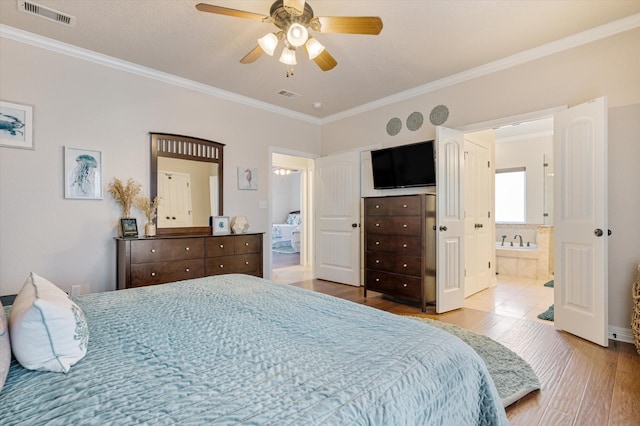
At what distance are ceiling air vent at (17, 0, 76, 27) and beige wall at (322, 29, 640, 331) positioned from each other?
160 inches

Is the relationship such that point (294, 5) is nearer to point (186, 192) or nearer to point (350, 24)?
point (350, 24)

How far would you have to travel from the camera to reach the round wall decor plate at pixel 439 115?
3922 mm

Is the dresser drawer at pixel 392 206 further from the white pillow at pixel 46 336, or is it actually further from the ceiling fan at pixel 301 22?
the white pillow at pixel 46 336

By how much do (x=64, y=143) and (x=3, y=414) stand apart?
3185 mm

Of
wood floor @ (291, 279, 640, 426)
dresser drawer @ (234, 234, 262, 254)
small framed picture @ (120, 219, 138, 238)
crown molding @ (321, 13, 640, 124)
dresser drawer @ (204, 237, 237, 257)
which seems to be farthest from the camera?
dresser drawer @ (234, 234, 262, 254)

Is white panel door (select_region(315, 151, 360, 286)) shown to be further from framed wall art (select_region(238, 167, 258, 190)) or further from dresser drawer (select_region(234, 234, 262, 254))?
dresser drawer (select_region(234, 234, 262, 254))

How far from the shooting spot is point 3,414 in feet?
2.29

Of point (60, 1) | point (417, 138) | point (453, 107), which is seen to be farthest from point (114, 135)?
point (453, 107)

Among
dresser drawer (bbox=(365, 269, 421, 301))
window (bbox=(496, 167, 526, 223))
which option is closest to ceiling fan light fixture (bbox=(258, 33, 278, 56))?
dresser drawer (bbox=(365, 269, 421, 301))

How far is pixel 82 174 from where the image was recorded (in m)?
3.17

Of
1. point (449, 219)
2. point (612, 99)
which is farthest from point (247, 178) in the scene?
point (612, 99)

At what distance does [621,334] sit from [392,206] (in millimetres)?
2358

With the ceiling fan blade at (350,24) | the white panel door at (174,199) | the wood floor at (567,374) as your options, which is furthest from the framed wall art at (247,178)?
the wood floor at (567,374)

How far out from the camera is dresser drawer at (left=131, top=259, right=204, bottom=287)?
10.0ft
